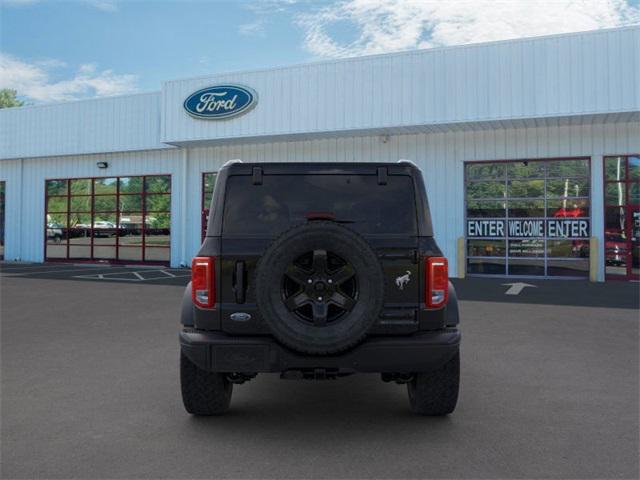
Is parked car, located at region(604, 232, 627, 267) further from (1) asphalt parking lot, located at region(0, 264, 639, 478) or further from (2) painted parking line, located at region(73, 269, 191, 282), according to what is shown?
(2) painted parking line, located at region(73, 269, 191, 282)

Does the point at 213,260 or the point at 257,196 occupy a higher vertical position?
the point at 257,196

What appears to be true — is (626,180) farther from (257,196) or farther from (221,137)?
(257,196)

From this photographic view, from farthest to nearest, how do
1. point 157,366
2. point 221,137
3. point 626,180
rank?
1. point 221,137
2. point 626,180
3. point 157,366

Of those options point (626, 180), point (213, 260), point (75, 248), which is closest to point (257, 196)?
point (213, 260)

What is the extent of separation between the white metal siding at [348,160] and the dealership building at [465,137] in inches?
1.7

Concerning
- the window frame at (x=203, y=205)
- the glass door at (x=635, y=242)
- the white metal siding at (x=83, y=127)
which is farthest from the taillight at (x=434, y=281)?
the white metal siding at (x=83, y=127)

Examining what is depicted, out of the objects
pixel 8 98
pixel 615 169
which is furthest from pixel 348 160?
pixel 8 98

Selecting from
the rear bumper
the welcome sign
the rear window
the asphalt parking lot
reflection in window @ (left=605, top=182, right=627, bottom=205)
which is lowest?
the asphalt parking lot

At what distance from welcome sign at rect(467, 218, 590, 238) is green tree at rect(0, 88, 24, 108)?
7151 centimetres

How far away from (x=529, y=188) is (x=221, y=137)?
1016 cm

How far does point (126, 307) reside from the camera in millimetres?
10266

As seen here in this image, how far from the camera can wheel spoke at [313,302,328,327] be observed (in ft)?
11.5

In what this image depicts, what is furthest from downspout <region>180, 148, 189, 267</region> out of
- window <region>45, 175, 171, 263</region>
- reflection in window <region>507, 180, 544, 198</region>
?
reflection in window <region>507, 180, 544, 198</region>

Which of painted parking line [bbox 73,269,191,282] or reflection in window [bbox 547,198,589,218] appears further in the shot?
reflection in window [bbox 547,198,589,218]
